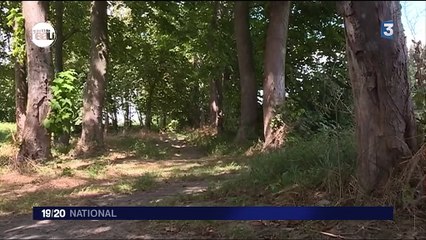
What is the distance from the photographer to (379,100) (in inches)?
156

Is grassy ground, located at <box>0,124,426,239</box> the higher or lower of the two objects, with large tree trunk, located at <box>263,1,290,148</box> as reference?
lower

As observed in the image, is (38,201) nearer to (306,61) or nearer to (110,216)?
(110,216)

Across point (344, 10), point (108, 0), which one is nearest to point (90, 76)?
point (108, 0)

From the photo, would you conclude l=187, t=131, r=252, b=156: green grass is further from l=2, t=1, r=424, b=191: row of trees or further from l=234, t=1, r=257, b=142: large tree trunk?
l=2, t=1, r=424, b=191: row of trees

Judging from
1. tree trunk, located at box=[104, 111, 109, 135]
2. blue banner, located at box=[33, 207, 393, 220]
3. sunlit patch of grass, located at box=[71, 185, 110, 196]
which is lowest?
blue banner, located at box=[33, 207, 393, 220]

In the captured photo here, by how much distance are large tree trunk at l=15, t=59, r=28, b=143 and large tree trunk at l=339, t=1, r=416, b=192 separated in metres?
5.56

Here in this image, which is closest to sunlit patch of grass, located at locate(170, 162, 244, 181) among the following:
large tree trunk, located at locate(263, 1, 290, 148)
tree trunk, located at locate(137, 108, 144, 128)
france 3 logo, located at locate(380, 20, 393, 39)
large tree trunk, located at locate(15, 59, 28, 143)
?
tree trunk, located at locate(137, 108, 144, 128)

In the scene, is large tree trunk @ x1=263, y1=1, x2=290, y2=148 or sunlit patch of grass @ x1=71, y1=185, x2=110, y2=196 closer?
sunlit patch of grass @ x1=71, y1=185, x2=110, y2=196

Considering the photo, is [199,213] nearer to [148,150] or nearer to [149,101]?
[149,101]

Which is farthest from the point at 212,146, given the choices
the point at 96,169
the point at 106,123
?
the point at 106,123

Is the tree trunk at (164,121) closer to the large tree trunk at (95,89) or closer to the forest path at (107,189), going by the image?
the forest path at (107,189)

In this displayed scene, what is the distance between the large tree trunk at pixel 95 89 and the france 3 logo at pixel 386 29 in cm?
196

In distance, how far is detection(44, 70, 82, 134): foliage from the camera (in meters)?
4.58

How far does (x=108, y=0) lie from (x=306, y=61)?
9879 millimetres
